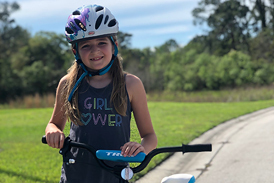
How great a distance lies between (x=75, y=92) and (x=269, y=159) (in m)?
5.29

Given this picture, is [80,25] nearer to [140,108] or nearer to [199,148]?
[140,108]

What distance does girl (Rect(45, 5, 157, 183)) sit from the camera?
225 centimetres

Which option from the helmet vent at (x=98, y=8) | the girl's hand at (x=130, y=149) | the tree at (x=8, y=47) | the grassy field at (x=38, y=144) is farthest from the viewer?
the tree at (x=8, y=47)

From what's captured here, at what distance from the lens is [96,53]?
2326 millimetres

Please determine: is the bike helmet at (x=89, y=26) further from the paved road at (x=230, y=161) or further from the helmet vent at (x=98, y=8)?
the paved road at (x=230, y=161)

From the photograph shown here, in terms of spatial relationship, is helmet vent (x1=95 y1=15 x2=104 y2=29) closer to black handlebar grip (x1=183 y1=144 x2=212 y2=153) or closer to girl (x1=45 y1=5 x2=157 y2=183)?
girl (x1=45 y1=5 x2=157 y2=183)

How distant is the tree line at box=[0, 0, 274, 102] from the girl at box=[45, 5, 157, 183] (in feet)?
111

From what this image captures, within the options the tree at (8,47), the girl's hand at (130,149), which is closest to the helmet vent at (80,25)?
the girl's hand at (130,149)

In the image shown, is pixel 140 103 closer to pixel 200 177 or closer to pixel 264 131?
Answer: pixel 200 177

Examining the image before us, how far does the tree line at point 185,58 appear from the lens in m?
37.7

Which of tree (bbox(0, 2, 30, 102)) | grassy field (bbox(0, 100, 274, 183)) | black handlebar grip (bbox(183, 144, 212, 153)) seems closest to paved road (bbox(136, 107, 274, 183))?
grassy field (bbox(0, 100, 274, 183))

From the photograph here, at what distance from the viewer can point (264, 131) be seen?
31.7 ft

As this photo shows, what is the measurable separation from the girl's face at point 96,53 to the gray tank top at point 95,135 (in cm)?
19

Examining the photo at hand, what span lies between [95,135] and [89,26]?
674 millimetres
